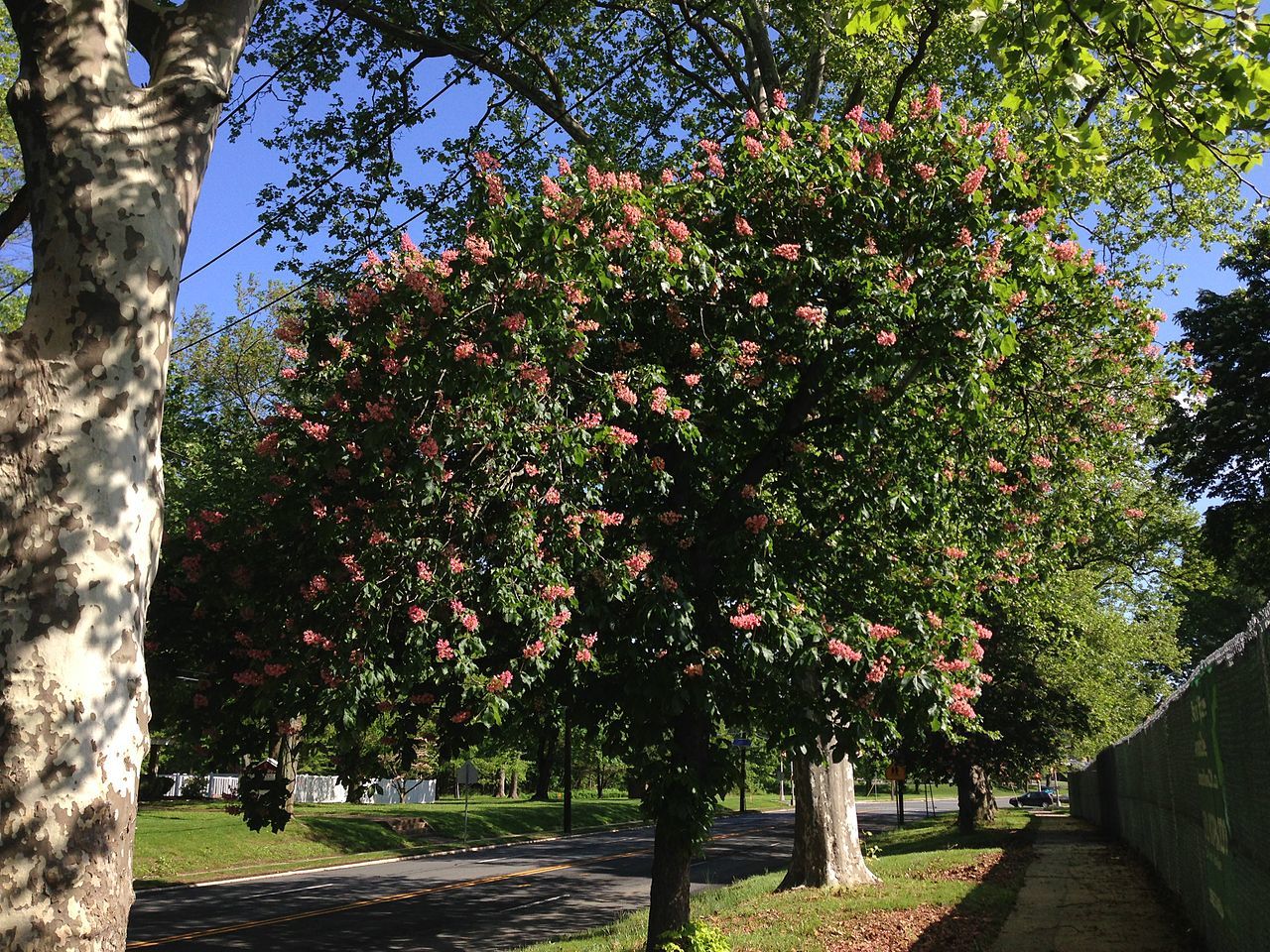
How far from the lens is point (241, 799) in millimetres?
9805

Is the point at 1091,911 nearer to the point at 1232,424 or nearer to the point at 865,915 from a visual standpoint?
the point at 865,915

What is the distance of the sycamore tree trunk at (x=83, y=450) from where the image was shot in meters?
3.38

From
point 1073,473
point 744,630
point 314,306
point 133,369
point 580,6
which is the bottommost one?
point 744,630

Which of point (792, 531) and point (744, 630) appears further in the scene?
point (792, 531)

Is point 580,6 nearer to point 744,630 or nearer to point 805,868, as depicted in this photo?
point 744,630

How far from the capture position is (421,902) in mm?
17500

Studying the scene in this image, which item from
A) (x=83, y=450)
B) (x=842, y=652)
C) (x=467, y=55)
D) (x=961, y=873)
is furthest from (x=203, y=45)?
(x=961, y=873)

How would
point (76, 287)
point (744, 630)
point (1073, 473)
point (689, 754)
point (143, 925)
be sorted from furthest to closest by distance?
point (143, 925), point (1073, 473), point (689, 754), point (744, 630), point (76, 287)

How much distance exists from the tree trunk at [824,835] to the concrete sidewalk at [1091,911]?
2.47 meters

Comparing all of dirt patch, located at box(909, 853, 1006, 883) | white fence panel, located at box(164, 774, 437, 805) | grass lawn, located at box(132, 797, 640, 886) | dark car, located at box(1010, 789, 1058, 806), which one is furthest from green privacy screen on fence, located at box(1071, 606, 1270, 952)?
dark car, located at box(1010, 789, 1058, 806)

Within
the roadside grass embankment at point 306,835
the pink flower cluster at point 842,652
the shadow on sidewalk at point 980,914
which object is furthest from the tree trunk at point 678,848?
the roadside grass embankment at point 306,835

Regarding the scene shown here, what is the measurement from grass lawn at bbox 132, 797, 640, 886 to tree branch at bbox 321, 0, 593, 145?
1066 cm

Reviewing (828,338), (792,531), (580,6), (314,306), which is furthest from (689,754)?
(580,6)

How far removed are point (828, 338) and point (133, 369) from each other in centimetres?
623
